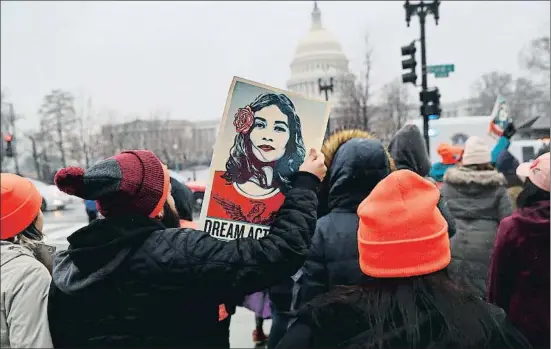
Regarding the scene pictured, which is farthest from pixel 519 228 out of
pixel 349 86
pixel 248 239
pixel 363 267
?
pixel 349 86

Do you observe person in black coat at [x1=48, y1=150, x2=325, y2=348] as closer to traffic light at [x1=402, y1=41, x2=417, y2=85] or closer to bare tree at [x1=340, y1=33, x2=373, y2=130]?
traffic light at [x1=402, y1=41, x2=417, y2=85]

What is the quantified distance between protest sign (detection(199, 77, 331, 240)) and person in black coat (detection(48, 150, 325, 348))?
0.46 feet

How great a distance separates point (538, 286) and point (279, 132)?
5.16 ft

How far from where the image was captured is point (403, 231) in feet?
5.52

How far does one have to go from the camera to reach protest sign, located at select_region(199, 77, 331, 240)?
1997 millimetres

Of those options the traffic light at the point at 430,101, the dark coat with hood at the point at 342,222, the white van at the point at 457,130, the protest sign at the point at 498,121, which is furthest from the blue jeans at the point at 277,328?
the white van at the point at 457,130

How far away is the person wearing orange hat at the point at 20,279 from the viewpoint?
1.92 m

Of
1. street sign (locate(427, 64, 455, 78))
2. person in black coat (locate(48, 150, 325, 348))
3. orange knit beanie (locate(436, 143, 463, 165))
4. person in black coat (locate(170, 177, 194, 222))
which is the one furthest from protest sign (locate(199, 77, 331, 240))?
street sign (locate(427, 64, 455, 78))

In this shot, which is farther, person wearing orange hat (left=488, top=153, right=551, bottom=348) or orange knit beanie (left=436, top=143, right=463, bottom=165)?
orange knit beanie (left=436, top=143, right=463, bottom=165)

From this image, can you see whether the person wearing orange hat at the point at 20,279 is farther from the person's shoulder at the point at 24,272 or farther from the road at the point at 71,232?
the road at the point at 71,232

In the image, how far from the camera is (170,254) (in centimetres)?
177

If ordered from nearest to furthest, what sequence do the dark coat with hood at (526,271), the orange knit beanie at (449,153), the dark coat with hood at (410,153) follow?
the dark coat with hood at (526,271), the dark coat with hood at (410,153), the orange knit beanie at (449,153)

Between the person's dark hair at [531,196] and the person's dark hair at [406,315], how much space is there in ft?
4.38

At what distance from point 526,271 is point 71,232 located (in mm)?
12370
